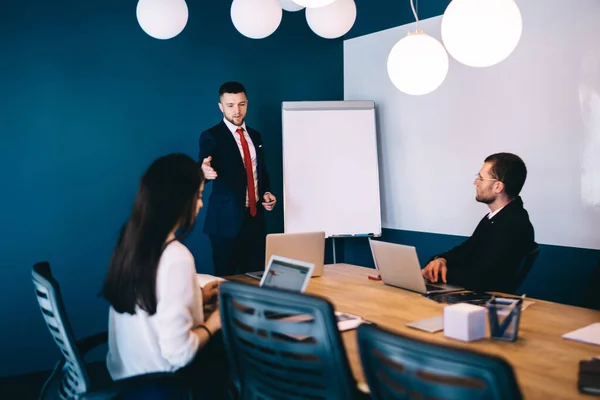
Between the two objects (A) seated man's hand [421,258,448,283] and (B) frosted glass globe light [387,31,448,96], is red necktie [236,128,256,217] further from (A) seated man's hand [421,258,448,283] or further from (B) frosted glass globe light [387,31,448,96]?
(B) frosted glass globe light [387,31,448,96]

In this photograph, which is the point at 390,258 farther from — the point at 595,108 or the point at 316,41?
the point at 316,41

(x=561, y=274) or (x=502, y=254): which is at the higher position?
(x=502, y=254)

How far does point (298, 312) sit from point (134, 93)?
3.57 meters

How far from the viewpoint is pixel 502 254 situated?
10.1 feet

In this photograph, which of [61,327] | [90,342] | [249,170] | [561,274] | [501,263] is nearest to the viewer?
[61,327]

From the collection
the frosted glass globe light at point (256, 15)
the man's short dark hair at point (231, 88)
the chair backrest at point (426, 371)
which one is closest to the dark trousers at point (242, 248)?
the man's short dark hair at point (231, 88)

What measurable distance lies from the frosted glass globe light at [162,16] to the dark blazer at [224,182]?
0.79 metres

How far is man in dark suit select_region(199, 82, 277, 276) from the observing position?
442 centimetres

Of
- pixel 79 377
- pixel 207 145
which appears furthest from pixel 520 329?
pixel 207 145

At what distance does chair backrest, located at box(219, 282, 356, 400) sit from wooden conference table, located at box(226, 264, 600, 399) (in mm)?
107

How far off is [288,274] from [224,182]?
6.84ft

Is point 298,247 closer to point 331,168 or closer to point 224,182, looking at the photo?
point 224,182

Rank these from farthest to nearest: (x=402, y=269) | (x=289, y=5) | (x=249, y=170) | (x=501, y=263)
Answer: (x=249, y=170) → (x=289, y=5) → (x=501, y=263) → (x=402, y=269)

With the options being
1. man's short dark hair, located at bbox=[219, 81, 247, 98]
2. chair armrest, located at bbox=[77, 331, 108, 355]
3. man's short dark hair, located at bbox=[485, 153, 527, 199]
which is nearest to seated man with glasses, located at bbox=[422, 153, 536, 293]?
man's short dark hair, located at bbox=[485, 153, 527, 199]
